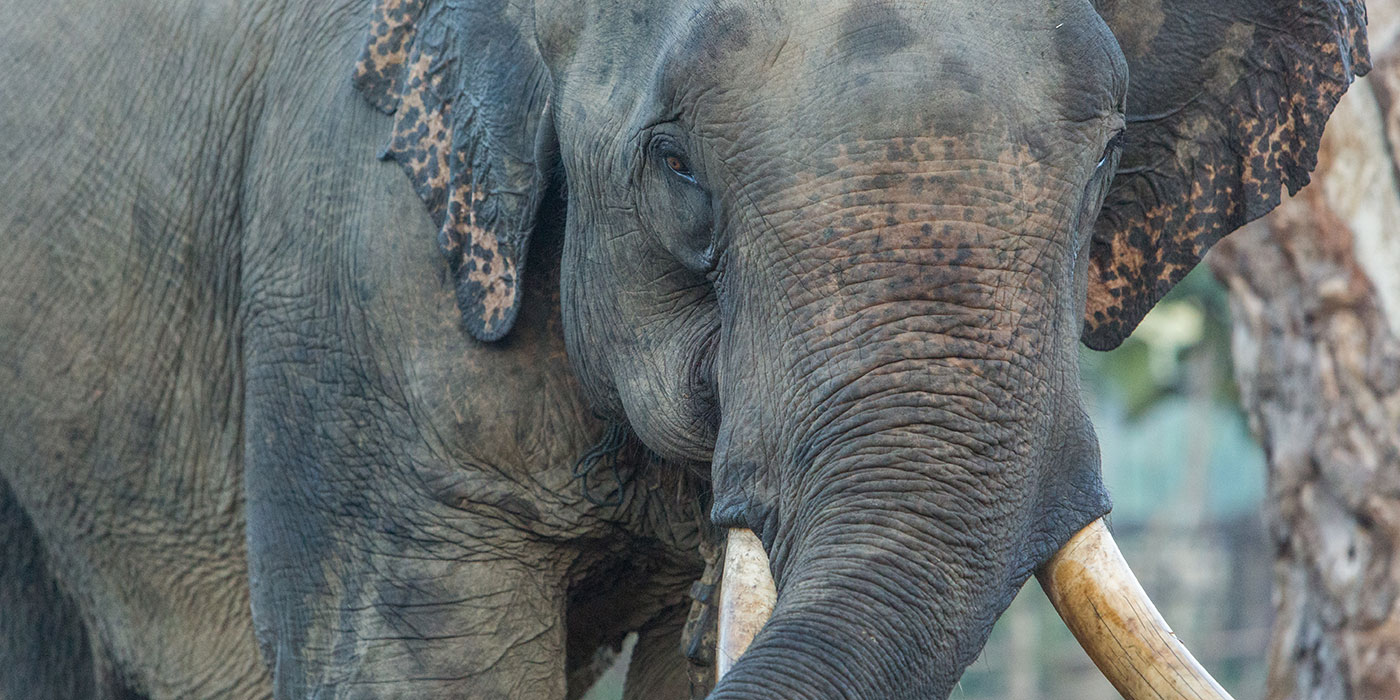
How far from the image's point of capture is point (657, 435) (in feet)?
8.55

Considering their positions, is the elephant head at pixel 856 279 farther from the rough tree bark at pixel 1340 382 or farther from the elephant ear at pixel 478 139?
the rough tree bark at pixel 1340 382

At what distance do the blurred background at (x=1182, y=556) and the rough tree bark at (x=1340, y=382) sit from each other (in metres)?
6.64

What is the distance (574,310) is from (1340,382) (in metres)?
2.72

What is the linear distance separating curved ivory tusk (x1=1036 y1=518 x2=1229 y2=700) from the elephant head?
5 centimetres

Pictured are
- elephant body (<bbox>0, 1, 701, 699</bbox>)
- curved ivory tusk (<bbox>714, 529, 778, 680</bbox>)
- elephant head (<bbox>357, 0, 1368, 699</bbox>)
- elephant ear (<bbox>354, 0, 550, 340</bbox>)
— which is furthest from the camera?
elephant body (<bbox>0, 1, 701, 699</bbox>)

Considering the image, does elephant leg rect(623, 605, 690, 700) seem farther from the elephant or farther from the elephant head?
the elephant head

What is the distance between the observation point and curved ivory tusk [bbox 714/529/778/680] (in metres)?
2.25

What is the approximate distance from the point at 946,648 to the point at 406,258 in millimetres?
1225

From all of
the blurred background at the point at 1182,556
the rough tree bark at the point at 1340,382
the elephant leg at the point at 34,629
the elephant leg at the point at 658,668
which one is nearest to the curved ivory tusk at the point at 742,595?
the elephant leg at the point at 658,668

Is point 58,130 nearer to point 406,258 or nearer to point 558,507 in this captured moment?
point 406,258

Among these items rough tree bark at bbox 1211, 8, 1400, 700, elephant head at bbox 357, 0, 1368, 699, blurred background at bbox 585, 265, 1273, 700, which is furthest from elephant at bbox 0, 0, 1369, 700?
blurred background at bbox 585, 265, 1273, 700

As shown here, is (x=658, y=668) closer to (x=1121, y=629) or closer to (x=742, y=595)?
(x=742, y=595)

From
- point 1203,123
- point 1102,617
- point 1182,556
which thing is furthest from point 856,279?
point 1182,556

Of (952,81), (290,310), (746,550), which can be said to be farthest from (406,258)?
(952,81)
